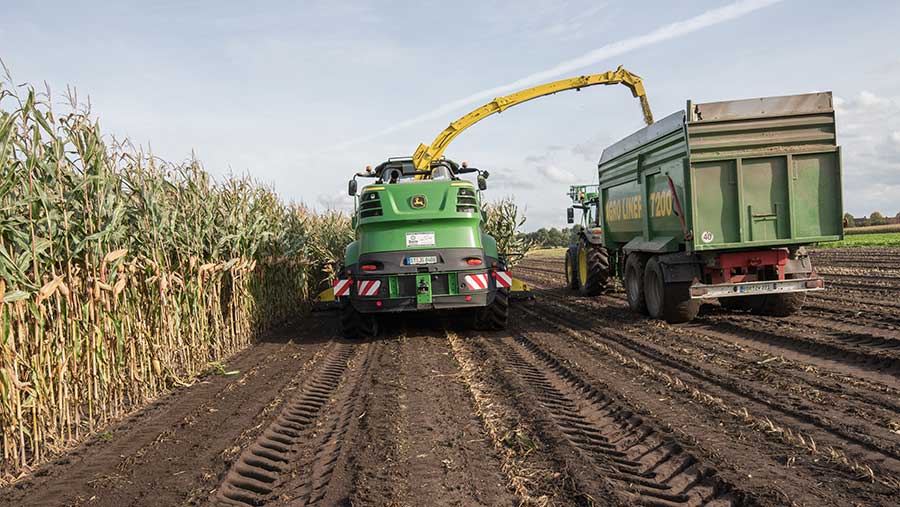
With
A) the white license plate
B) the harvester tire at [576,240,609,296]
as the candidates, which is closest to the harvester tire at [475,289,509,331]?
the white license plate

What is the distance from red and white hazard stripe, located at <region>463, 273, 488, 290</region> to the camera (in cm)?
985

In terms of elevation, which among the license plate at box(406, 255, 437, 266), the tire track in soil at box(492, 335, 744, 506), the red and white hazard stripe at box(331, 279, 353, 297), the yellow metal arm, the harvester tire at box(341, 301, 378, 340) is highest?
the yellow metal arm

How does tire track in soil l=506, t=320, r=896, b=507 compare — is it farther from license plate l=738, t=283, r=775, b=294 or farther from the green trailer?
the green trailer

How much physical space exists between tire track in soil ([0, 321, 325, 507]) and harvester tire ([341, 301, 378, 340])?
103 inches

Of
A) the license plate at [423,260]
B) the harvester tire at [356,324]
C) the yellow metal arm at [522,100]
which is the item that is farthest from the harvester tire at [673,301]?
the yellow metal arm at [522,100]

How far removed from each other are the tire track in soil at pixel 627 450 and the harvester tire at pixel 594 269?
7846 mm

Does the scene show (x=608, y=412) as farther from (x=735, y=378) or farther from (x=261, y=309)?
(x=261, y=309)

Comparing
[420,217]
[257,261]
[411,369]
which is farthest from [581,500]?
[257,261]

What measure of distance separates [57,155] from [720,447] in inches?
215

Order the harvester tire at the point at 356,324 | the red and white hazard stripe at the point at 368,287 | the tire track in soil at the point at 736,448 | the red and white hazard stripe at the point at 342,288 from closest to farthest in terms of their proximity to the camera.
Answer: the tire track in soil at the point at 736,448, the red and white hazard stripe at the point at 368,287, the red and white hazard stripe at the point at 342,288, the harvester tire at the point at 356,324

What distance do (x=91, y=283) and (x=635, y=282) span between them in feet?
27.8

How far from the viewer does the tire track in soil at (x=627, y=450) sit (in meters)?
3.81

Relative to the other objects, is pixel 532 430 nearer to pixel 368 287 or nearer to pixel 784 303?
pixel 368 287

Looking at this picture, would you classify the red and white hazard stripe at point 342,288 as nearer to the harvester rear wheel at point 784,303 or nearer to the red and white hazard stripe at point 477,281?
the red and white hazard stripe at point 477,281
